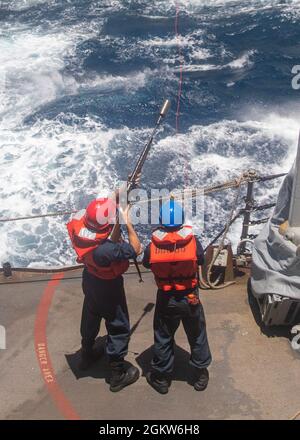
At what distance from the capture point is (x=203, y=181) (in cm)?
1109

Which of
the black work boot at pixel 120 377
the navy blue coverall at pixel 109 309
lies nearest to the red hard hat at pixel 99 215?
the navy blue coverall at pixel 109 309

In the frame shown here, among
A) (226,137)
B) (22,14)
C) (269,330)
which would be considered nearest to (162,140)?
(226,137)

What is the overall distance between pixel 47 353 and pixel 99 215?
68.9 inches

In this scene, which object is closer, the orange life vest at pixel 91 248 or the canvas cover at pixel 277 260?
the orange life vest at pixel 91 248

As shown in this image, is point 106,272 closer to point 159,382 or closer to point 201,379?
point 159,382

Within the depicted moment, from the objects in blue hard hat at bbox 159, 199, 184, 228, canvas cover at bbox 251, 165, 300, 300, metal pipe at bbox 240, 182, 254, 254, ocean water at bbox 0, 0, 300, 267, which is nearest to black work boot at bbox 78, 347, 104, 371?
blue hard hat at bbox 159, 199, 184, 228

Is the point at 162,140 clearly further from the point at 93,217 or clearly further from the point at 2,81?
the point at 93,217

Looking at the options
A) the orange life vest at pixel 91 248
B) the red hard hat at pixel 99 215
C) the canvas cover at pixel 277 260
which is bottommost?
the canvas cover at pixel 277 260

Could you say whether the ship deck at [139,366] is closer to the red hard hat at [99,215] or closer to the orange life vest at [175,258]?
the orange life vest at [175,258]

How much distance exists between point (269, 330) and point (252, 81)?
36.3 ft

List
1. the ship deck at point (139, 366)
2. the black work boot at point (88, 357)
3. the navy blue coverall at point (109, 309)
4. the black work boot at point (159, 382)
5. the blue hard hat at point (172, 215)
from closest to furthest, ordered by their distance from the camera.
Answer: the blue hard hat at point (172, 215) < the navy blue coverall at point (109, 309) < the ship deck at point (139, 366) < the black work boot at point (159, 382) < the black work boot at point (88, 357)

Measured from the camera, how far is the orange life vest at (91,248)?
405 cm

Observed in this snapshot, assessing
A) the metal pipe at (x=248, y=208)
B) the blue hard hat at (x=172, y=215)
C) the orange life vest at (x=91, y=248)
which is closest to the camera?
the blue hard hat at (x=172, y=215)

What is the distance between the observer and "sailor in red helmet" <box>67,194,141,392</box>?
4.00 meters
